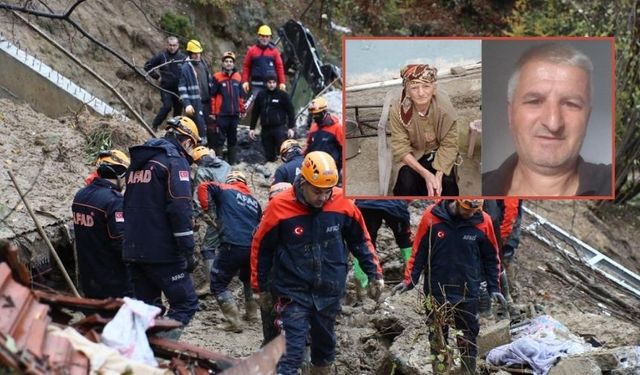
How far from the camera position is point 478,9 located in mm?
26703

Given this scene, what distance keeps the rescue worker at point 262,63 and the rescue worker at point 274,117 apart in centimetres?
61

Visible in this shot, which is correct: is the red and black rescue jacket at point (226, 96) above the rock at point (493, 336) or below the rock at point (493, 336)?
above

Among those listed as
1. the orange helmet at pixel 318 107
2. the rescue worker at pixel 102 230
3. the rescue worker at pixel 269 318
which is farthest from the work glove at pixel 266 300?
the orange helmet at pixel 318 107

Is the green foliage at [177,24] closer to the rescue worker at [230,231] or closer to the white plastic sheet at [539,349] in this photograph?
the rescue worker at [230,231]

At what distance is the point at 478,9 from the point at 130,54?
36.2 ft

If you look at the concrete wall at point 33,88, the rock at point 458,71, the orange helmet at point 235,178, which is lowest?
the orange helmet at point 235,178

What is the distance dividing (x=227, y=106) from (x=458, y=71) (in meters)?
7.78

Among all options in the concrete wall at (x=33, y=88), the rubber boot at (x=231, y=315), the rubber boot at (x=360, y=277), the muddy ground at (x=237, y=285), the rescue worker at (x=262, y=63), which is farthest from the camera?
the rescue worker at (x=262, y=63)

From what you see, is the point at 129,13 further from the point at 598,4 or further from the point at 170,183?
the point at 170,183

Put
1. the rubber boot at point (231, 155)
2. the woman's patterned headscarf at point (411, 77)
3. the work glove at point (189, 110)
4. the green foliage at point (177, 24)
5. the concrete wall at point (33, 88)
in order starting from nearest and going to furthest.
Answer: the woman's patterned headscarf at point (411, 77)
the concrete wall at point (33, 88)
the work glove at point (189, 110)
the rubber boot at point (231, 155)
the green foliage at point (177, 24)

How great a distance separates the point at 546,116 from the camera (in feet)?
25.8

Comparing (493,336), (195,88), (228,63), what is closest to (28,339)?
(493,336)

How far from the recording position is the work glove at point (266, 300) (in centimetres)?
845

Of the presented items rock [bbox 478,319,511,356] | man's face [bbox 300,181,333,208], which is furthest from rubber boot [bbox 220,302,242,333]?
man's face [bbox 300,181,333,208]
